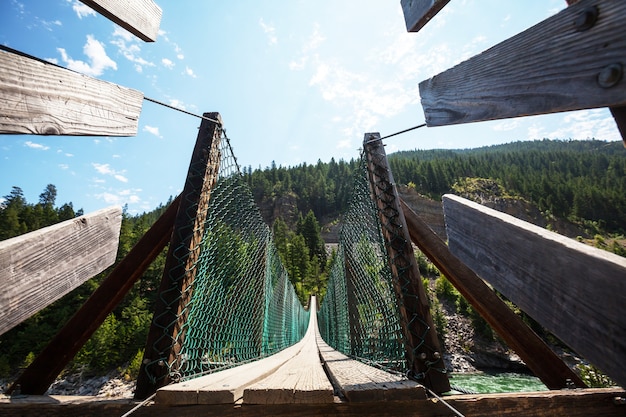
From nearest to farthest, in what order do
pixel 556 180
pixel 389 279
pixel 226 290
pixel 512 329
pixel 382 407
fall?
pixel 382 407
pixel 512 329
pixel 389 279
pixel 226 290
pixel 556 180

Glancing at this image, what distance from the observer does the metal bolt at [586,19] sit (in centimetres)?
46

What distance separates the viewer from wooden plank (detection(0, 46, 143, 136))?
531 mm

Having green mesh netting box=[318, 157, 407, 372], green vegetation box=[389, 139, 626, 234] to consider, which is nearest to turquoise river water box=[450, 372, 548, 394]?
green mesh netting box=[318, 157, 407, 372]

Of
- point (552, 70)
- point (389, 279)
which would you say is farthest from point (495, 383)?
point (552, 70)

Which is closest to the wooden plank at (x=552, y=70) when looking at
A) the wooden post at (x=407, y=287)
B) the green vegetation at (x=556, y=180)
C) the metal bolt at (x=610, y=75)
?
the metal bolt at (x=610, y=75)

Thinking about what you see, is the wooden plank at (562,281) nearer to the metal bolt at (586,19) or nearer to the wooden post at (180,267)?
the metal bolt at (586,19)

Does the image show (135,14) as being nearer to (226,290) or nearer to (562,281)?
(562,281)

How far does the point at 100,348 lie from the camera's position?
2897 centimetres

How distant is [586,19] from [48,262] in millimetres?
1223

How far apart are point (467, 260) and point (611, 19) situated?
54 cm

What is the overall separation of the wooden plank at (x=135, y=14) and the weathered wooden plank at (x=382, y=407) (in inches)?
45.6

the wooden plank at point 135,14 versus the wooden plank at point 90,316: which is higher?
the wooden plank at point 135,14

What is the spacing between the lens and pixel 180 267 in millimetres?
1348

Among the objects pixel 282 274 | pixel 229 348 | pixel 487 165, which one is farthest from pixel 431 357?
pixel 487 165
